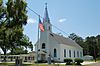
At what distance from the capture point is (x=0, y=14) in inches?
1427

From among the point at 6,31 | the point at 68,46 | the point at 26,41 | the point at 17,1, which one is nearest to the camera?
the point at 17,1

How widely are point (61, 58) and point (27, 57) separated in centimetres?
949

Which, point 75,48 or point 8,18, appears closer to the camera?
point 8,18

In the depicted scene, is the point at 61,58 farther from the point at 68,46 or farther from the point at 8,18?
the point at 8,18

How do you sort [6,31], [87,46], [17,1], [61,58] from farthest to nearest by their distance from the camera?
1. [87,46]
2. [61,58]
3. [6,31]
4. [17,1]

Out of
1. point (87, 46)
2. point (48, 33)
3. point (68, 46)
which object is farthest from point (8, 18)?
point (87, 46)

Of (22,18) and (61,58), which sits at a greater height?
(22,18)

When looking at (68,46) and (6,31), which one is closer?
(6,31)

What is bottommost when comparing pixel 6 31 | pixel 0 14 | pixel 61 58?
pixel 61 58

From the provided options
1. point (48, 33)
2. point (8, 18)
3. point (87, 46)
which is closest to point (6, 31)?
point (8, 18)

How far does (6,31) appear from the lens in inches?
Answer: 1518

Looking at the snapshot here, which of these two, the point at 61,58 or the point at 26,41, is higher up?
the point at 26,41

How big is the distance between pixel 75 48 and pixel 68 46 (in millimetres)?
8284

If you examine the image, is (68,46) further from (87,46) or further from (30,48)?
(87,46)
